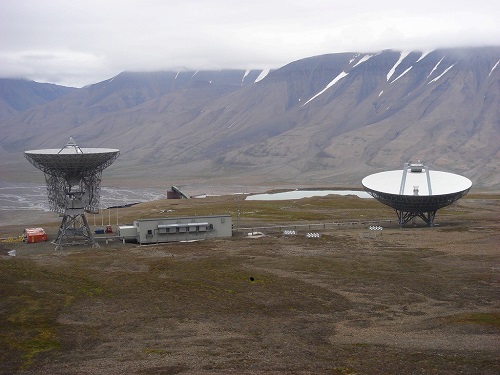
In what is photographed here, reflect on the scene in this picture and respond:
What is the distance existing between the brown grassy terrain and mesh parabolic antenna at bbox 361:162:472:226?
5003mm

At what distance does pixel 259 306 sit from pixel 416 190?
48.0 metres

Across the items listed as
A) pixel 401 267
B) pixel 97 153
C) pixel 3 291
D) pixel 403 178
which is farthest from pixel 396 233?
pixel 3 291

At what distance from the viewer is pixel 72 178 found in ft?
259

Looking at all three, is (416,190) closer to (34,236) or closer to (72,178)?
(72,178)

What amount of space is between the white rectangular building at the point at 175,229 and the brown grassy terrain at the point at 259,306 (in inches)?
108

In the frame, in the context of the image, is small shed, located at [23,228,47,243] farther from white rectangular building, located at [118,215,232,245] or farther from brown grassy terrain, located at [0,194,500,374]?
white rectangular building, located at [118,215,232,245]

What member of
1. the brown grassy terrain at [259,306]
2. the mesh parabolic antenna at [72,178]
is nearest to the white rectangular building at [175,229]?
the brown grassy terrain at [259,306]

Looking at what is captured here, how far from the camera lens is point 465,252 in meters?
74.2

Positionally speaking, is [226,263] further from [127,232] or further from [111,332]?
[111,332]

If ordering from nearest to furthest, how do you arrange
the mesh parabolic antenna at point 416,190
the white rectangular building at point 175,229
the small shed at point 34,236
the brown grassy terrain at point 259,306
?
1. the brown grassy terrain at point 259,306
2. the white rectangular building at point 175,229
3. the small shed at point 34,236
4. the mesh parabolic antenna at point 416,190

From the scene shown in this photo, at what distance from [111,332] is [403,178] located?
210ft

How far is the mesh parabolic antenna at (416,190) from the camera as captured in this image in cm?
9050

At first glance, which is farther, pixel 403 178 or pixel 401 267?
pixel 403 178

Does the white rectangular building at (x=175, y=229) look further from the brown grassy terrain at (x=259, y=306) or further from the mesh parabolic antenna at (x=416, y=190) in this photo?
the mesh parabolic antenna at (x=416, y=190)
